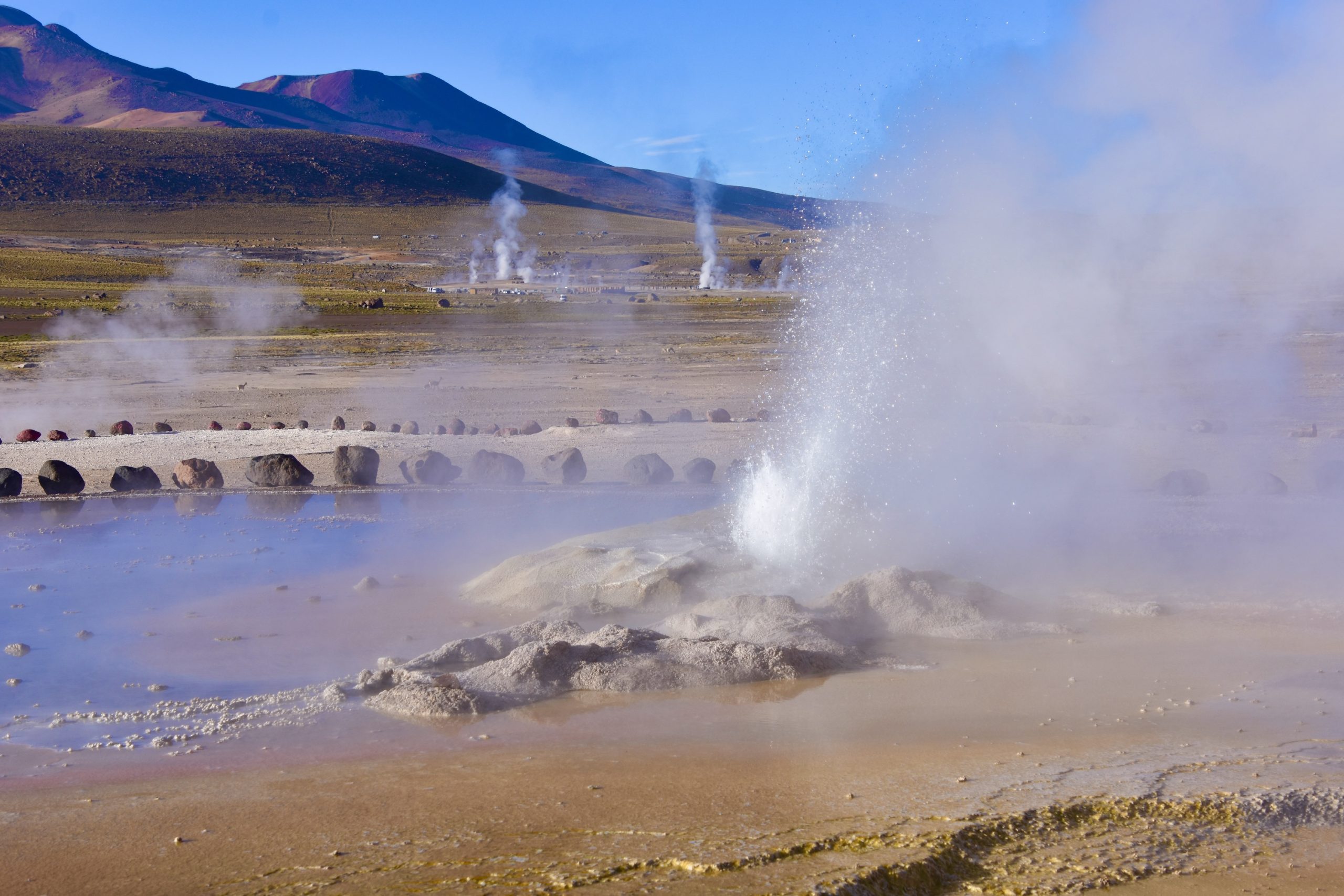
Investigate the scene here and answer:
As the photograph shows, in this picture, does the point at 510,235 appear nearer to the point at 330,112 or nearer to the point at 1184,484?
the point at 1184,484

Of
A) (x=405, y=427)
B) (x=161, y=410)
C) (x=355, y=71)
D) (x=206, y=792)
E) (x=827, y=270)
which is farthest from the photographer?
(x=355, y=71)

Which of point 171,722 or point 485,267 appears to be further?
point 485,267

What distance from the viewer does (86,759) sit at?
157 inches

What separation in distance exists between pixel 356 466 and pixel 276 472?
0.60m

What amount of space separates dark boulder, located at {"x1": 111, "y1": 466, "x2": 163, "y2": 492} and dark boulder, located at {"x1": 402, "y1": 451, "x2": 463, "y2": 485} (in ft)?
6.30

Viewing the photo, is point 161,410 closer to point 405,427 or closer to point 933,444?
point 405,427

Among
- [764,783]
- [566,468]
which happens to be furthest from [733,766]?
[566,468]

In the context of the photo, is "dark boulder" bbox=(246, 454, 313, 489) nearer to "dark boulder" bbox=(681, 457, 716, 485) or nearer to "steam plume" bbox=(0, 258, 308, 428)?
"dark boulder" bbox=(681, 457, 716, 485)

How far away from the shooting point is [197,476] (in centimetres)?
910

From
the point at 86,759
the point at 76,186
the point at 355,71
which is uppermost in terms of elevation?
the point at 355,71

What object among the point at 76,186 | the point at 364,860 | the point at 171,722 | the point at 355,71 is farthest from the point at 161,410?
the point at 355,71

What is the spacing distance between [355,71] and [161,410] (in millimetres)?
199548

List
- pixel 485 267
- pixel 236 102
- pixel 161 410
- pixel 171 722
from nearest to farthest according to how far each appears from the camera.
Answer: pixel 171 722 < pixel 161 410 < pixel 485 267 < pixel 236 102

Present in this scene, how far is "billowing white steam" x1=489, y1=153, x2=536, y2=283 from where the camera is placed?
170ft
